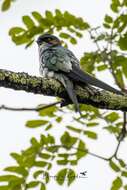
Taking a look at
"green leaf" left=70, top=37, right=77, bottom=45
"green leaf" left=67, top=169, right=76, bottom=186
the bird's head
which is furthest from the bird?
"green leaf" left=67, top=169, right=76, bottom=186

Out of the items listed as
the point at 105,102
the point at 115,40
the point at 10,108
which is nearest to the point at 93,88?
the point at 105,102

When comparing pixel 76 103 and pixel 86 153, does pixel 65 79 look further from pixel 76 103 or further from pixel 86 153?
pixel 86 153

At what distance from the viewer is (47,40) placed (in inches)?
190

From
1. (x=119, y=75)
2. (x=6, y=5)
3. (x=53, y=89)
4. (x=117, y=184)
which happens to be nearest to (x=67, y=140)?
(x=117, y=184)

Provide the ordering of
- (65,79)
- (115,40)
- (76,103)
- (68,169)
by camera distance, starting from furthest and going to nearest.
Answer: (115,40), (68,169), (65,79), (76,103)

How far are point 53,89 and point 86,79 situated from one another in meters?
0.29

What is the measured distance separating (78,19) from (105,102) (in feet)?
3.38

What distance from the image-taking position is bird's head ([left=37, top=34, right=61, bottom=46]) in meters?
4.63

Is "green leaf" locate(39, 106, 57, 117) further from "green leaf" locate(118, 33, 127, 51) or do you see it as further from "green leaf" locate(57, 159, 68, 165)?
"green leaf" locate(118, 33, 127, 51)

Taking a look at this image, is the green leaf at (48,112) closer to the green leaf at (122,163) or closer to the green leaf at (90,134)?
the green leaf at (90,134)

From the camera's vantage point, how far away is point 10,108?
3.68m

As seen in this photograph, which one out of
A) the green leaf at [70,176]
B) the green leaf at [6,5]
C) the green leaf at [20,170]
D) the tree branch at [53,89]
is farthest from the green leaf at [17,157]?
the green leaf at [6,5]

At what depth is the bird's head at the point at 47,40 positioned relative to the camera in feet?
15.2

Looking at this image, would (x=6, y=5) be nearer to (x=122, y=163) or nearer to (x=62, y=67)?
(x=62, y=67)
